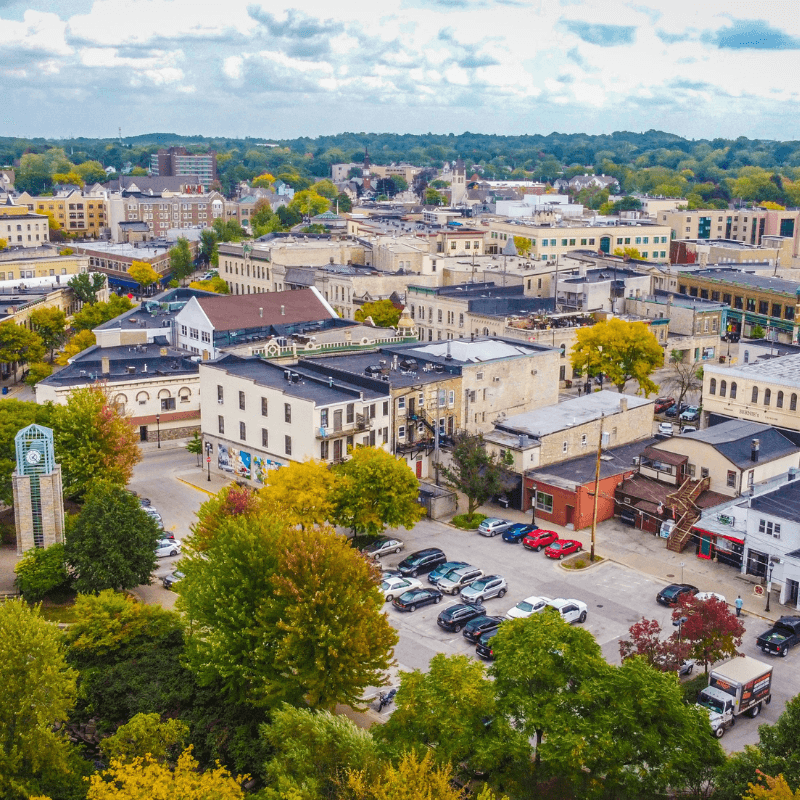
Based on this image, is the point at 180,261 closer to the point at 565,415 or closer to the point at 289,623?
the point at 565,415

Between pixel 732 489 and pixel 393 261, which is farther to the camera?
pixel 393 261

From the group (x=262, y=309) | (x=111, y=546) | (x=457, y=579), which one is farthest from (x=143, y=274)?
(x=457, y=579)

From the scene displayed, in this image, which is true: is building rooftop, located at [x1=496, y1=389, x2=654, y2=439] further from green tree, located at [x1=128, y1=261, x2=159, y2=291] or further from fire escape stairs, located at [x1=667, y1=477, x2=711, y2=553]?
green tree, located at [x1=128, y1=261, x2=159, y2=291]

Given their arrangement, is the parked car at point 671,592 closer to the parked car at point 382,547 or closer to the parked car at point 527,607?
the parked car at point 527,607

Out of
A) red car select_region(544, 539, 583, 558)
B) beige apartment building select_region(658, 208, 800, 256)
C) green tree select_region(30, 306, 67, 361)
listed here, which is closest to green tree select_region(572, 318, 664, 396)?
red car select_region(544, 539, 583, 558)

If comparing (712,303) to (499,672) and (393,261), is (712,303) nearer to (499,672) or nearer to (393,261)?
(393,261)

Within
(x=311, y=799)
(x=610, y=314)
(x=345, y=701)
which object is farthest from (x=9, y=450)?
(x=610, y=314)

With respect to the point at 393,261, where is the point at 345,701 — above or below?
below

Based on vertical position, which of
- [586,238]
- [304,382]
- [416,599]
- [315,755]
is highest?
[586,238]
